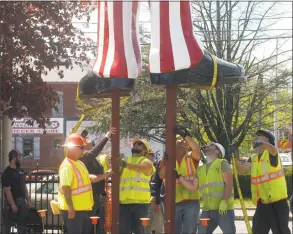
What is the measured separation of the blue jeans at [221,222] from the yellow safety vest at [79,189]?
1661 millimetres

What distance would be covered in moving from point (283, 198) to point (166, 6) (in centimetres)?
346

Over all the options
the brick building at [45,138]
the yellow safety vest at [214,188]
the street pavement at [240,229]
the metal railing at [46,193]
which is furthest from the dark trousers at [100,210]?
the brick building at [45,138]

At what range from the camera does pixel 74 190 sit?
7.68m

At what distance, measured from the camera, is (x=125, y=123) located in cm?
2619

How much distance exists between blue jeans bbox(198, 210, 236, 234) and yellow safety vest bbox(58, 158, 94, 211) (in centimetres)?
166

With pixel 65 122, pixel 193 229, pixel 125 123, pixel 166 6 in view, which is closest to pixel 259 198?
pixel 193 229

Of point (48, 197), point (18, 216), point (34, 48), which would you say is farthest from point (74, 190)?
point (48, 197)

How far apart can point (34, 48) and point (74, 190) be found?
4.05m

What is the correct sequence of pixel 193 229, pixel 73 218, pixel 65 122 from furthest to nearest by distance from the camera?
pixel 65 122, pixel 193 229, pixel 73 218

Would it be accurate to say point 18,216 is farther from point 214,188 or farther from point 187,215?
point 214,188

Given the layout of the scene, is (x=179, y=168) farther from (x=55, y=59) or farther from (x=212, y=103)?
(x=212, y=103)

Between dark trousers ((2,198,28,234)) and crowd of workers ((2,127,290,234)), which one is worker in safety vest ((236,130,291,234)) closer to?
crowd of workers ((2,127,290,234))

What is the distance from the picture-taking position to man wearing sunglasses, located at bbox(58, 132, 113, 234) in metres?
7.57

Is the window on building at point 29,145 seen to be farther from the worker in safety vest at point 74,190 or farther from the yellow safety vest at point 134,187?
the worker in safety vest at point 74,190
